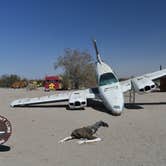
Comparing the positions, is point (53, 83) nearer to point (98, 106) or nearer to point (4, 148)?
point (98, 106)

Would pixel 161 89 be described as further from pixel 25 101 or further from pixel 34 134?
pixel 34 134

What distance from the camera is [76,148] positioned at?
866 centimetres

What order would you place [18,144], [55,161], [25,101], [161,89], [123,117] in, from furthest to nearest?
[161,89]
[25,101]
[123,117]
[18,144]
[55,161]

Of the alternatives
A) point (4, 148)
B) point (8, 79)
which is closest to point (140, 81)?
point (4, 148)

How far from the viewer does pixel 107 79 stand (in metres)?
19.6

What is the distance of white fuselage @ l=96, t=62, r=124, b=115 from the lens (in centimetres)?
1645

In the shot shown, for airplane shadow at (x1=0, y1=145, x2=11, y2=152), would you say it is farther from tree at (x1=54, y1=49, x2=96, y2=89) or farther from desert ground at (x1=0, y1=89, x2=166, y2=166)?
tree at (x1=54, y1=49, x2=96, y2=89)

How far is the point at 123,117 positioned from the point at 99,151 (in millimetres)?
6954

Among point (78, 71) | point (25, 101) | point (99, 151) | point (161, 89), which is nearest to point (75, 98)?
point (25, 101)

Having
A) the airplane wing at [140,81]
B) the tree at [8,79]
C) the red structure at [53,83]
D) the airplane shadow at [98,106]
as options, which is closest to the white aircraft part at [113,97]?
the airplane shadow at [98,106]

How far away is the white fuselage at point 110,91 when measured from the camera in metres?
16.5

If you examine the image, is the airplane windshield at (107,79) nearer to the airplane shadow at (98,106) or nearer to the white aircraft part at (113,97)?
the white aircraft part at (113,97)

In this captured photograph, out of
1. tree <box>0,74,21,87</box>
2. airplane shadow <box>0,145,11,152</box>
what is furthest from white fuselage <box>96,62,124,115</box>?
tree <box>0,74,21,87</box>

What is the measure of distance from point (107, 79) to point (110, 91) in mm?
1632
